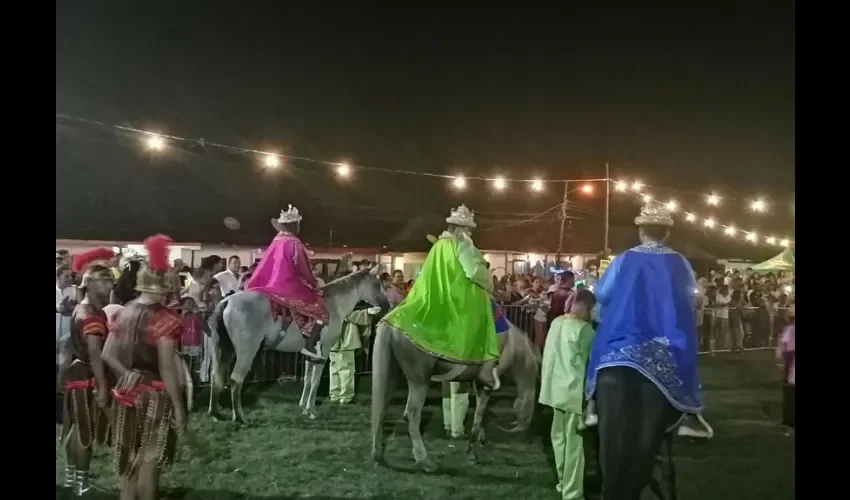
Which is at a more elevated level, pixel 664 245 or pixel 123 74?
pixel 123 74

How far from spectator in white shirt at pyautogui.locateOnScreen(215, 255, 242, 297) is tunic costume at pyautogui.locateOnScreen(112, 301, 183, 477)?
0.25 m

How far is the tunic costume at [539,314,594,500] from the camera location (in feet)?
9.94

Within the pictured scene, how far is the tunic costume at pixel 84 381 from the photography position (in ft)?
10.9

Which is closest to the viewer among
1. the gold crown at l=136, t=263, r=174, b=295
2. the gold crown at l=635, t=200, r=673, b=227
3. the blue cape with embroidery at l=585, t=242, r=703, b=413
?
the blue cape with embroidery at l=585, t=242, r=703, b=413

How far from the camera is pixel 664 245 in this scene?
9.89ft

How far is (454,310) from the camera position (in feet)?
10.5

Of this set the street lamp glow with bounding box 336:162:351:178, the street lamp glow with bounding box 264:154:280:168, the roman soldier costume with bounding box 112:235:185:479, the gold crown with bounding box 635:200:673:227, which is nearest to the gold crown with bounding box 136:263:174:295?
the roman soldier costume with bounding box 112:235:185:479

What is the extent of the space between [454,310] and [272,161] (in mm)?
1150

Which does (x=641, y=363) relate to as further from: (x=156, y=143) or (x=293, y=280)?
(x=156, y=143)

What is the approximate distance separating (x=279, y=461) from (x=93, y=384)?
97 cm

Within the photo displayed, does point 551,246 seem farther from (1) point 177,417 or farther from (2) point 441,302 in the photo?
(1) point 177,417

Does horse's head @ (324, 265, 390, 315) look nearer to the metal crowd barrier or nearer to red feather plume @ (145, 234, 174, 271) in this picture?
the metal crowd barrier

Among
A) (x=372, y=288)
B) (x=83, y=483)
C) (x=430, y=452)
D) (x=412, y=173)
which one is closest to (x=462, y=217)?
(x=412, y=173)
